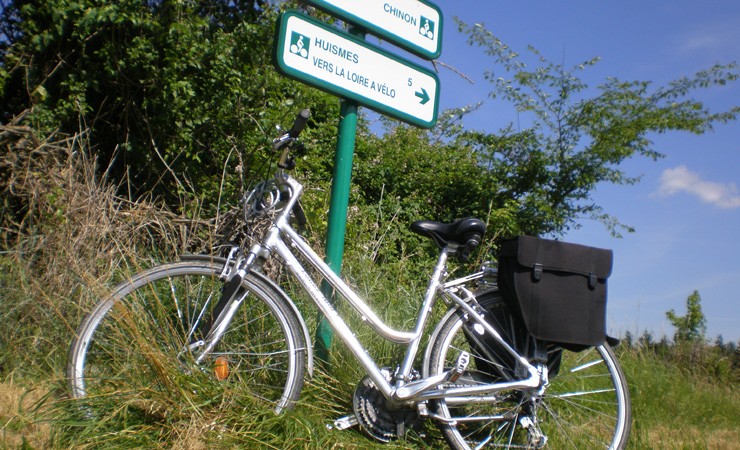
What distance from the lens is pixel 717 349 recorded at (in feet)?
21.5

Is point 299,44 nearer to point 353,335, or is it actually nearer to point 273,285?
point 273,285

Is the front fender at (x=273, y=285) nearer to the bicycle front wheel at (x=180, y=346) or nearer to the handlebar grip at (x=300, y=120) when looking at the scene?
the bicycle front wheel at (x=180, y=346)

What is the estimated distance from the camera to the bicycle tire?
3.05 metres

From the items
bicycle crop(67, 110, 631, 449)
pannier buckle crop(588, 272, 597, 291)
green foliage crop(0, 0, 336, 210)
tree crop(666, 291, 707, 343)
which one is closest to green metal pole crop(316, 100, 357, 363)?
bicycle crop(67, 110, 631, 449)

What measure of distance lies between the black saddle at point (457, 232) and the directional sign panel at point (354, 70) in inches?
27.9

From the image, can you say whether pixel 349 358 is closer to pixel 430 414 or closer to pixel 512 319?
pixel 430 414

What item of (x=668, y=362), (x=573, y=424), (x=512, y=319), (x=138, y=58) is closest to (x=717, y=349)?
(x=668, y=362)

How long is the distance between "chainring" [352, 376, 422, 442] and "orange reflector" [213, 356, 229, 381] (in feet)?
1.89

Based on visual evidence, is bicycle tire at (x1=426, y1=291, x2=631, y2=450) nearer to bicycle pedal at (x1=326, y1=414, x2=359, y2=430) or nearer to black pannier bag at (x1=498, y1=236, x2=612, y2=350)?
black pannier bag at (x1=498, y1=236, x2=612, y2=350)

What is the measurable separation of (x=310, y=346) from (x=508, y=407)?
0.97 m

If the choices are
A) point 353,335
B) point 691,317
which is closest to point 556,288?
point 353,335

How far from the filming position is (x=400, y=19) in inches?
141

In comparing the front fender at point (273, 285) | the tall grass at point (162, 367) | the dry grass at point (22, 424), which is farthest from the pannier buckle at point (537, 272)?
the dry grass at point (22, 424)

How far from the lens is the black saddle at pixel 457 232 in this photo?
3064 mm
